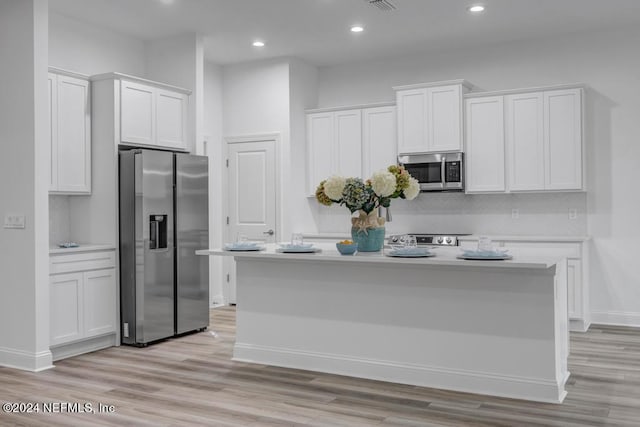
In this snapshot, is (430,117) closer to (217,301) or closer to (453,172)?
(453,172)

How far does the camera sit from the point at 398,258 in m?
3.88

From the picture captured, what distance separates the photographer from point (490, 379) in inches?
153

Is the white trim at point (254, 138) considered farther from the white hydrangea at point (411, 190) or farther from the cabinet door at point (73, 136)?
the white hydrangea at point (411, 190)

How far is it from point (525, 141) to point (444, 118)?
2.85 ft

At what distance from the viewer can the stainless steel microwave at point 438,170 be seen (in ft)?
21.3

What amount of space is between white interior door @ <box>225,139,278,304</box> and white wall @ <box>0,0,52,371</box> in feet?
10.0

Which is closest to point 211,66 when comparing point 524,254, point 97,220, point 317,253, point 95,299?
point 97,220

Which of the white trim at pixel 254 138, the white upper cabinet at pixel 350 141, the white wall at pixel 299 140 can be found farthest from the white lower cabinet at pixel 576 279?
the white trim at pixel 254 138

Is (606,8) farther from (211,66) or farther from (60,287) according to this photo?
(60,287)

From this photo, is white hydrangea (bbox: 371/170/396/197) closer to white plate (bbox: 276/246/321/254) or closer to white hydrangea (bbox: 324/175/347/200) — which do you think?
white hydrangea (bbox: 324/175/347/200)

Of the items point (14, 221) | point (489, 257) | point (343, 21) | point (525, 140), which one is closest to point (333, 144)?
point (343, 21)

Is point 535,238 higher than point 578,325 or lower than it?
higher

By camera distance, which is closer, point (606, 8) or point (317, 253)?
point (317, 253)

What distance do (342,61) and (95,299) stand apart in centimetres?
409
